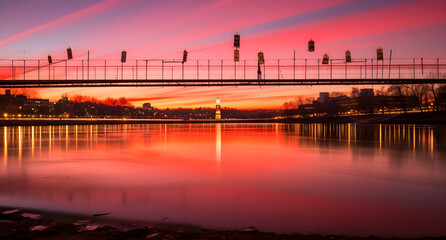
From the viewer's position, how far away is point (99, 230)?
5.77 metres

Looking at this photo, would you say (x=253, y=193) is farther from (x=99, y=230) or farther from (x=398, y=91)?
(x=398, y=91)

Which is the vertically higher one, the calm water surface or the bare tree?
the bare tree

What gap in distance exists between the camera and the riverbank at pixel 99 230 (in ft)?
18.1

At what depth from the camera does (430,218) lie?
6449mm

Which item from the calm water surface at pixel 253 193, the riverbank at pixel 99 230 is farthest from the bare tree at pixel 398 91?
the riverbank at pixel 99 230

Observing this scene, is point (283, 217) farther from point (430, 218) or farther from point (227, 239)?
point (430, 218)

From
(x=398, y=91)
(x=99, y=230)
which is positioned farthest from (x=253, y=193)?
(x=398, y=91)

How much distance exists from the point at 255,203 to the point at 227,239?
7.16ft

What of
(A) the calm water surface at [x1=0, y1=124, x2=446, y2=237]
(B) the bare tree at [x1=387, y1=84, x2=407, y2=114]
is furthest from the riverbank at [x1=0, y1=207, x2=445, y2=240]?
(B) the bare tree at [x1=387, y1=84, x2=407, y2=114]

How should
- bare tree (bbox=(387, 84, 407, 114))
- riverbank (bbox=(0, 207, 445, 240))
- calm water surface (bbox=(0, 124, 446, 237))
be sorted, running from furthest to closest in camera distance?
bare tree (bbox=(387, 84, 407, 114)) < calm water surface (bbox=(0, 124, 446, 237)) < riverbank (bbox=(0, 207, 445, 240))

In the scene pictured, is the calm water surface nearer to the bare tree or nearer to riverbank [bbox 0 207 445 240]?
riverbank [bbox 0 207 445 240]

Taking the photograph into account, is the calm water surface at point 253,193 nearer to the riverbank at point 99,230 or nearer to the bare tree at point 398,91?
the riverbank at point 99,230

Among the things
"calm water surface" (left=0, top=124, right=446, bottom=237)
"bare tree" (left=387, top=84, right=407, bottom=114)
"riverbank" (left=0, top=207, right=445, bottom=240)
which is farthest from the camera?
"bare tree" (left=387, top=84, right=407, bottom=114)

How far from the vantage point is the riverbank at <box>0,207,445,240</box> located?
5520mm
